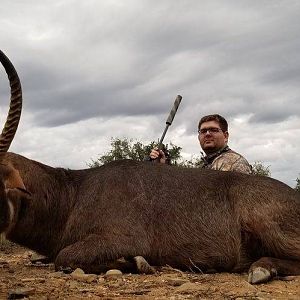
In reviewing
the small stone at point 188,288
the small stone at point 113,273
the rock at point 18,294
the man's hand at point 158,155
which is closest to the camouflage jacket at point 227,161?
the man's hand at point 158,155

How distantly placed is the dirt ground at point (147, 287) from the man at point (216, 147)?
309 cm

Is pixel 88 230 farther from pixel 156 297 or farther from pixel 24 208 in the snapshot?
pixel 156 297

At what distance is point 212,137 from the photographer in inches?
337

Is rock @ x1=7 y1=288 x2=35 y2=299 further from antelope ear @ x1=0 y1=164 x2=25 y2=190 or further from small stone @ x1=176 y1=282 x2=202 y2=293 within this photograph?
antelope ear @ x1=0 y1=164 x2=25 y2=190

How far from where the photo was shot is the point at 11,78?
568 centimetres

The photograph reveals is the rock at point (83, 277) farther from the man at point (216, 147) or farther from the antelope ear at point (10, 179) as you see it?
the man at point (216, 147)

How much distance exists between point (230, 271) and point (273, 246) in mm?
504

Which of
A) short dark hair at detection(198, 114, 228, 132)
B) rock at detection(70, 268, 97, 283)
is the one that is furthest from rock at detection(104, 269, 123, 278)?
short dark hair at detection(198, 114, 228, 132)

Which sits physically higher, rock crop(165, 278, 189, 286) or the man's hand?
the man's hand

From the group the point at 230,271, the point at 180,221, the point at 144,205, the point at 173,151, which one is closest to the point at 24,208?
the point at 144,205

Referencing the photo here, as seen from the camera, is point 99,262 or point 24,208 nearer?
point 99,262

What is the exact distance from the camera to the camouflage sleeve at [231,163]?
820 centimetres

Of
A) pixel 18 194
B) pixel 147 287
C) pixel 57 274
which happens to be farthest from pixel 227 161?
pixel 147 287

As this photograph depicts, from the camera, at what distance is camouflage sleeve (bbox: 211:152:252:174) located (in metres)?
8.20
